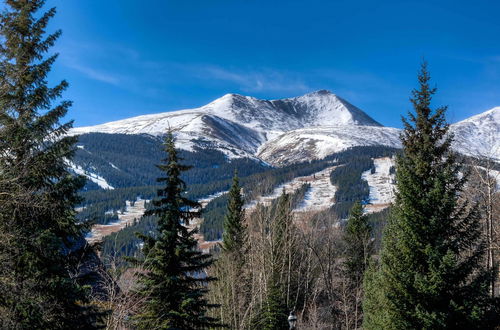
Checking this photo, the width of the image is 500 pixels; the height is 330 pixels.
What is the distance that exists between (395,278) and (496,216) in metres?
17.3

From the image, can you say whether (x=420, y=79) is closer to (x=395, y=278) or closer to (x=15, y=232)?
(x=395, y=278)

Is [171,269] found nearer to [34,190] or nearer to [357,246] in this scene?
[34,190]

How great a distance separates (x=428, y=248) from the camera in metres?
15.4

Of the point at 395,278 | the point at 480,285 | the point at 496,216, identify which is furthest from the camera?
the point at 496,216

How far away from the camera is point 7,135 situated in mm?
10805

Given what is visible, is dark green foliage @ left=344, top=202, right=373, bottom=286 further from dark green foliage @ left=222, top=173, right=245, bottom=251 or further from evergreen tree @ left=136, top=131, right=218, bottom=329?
evergreen tree @ left=136, top=131, right=218, bottom=329

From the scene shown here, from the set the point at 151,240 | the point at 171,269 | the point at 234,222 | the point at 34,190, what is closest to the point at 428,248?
the point at 171,269

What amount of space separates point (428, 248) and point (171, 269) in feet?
35.1

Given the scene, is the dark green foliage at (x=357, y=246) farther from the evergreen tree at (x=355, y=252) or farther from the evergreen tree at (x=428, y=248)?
the evergreen tree at (x=428, y=248)

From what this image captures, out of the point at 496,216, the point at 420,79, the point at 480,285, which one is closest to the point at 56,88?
the point at 420,79

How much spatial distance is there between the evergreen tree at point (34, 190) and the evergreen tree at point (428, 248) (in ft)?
39.5

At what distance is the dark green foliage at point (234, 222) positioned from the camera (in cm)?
3712

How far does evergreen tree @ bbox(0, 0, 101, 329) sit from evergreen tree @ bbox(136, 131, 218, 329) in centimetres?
311

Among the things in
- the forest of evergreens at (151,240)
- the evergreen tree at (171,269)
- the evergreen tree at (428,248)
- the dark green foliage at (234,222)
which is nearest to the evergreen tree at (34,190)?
the forest of evergreens at (151,240)
